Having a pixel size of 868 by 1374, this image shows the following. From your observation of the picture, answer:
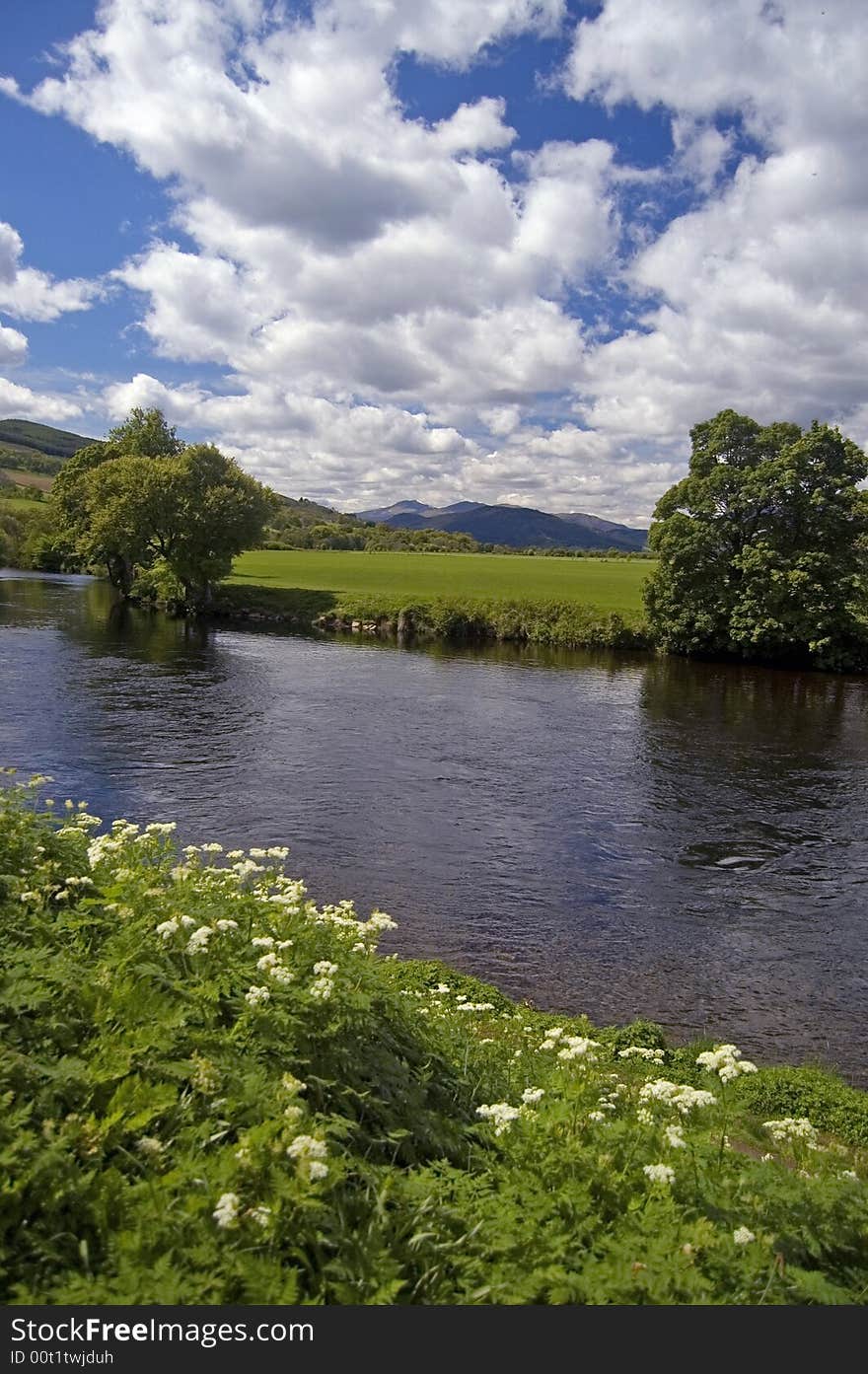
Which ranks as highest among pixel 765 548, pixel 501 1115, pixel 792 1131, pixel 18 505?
pixel 18 505

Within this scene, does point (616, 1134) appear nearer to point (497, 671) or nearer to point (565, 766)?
point (565, 766)

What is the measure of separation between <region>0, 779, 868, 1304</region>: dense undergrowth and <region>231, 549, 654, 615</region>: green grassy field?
181 feet

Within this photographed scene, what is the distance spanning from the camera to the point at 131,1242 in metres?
3.51

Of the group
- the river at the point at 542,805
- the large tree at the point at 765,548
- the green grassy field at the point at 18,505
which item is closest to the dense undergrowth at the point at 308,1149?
the river at the point at 542,805

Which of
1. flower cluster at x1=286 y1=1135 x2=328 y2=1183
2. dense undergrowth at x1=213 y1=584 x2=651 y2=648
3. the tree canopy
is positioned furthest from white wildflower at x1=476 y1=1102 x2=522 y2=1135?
the tree canopy

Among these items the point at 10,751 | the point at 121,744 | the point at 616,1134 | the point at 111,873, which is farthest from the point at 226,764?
the point at 616,1134

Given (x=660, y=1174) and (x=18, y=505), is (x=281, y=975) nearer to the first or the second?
(x=660, y=1174)

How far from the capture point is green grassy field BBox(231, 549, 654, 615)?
66.2 meters

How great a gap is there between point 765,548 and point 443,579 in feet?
119

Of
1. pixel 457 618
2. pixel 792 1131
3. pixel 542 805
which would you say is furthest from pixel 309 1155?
pixel 457 618

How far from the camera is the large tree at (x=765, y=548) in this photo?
47469mm

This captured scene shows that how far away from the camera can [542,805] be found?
2131cm

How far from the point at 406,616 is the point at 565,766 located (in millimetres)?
36918

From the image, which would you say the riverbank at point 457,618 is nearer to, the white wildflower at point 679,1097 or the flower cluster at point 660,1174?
the white wildflower at point 679,1097
